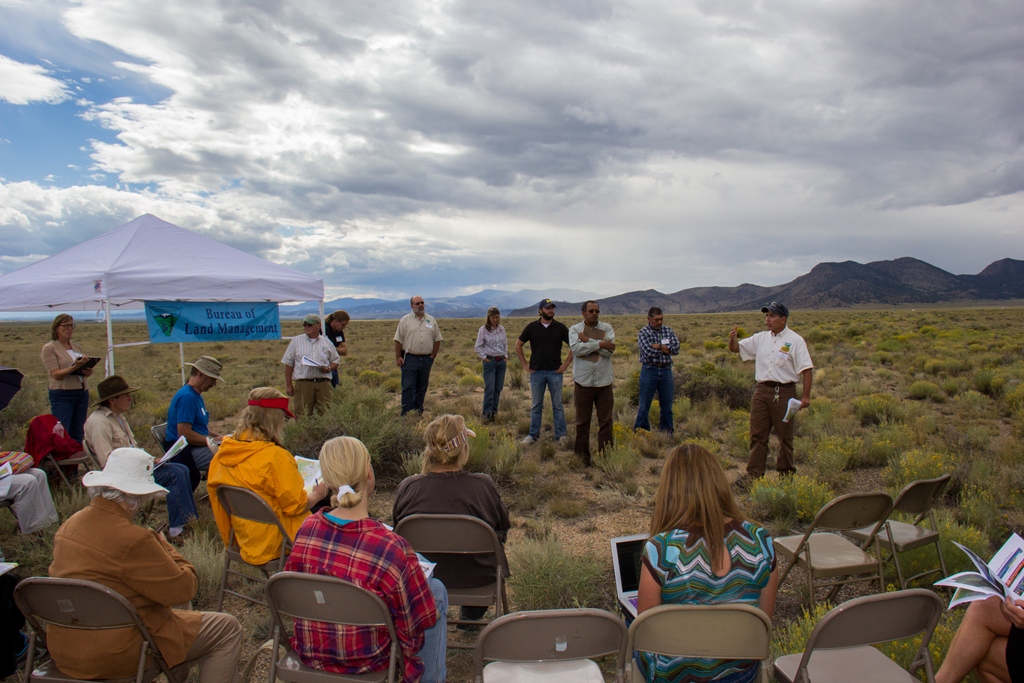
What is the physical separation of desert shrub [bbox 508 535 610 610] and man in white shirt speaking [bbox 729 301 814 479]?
302 cm

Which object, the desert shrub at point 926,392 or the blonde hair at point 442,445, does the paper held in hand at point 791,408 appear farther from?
the desert shrub at point 926,392

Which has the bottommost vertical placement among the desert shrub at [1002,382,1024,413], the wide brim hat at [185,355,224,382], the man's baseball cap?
the desert shrub at [1002,382,1024,413]

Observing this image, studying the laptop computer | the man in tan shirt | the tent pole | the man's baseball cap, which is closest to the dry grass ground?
the man in tan shirt

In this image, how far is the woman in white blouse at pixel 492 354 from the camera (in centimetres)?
944

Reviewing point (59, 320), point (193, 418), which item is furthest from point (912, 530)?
point (59, 320)

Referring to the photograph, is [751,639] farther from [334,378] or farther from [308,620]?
[334,378]

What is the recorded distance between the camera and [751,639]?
2303mm

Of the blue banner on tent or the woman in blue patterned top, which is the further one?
the blue banner on tent

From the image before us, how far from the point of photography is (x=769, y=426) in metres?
6.75

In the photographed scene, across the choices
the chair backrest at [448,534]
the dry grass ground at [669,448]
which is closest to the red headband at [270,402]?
the chair backrest at [448,534]

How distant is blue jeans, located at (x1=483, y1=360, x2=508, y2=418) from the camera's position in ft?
32.2

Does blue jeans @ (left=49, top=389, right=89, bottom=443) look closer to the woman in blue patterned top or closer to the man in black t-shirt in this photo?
the man in black t-shirt

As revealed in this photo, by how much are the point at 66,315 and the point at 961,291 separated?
24263cm

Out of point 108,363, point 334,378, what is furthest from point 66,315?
point 334,378
